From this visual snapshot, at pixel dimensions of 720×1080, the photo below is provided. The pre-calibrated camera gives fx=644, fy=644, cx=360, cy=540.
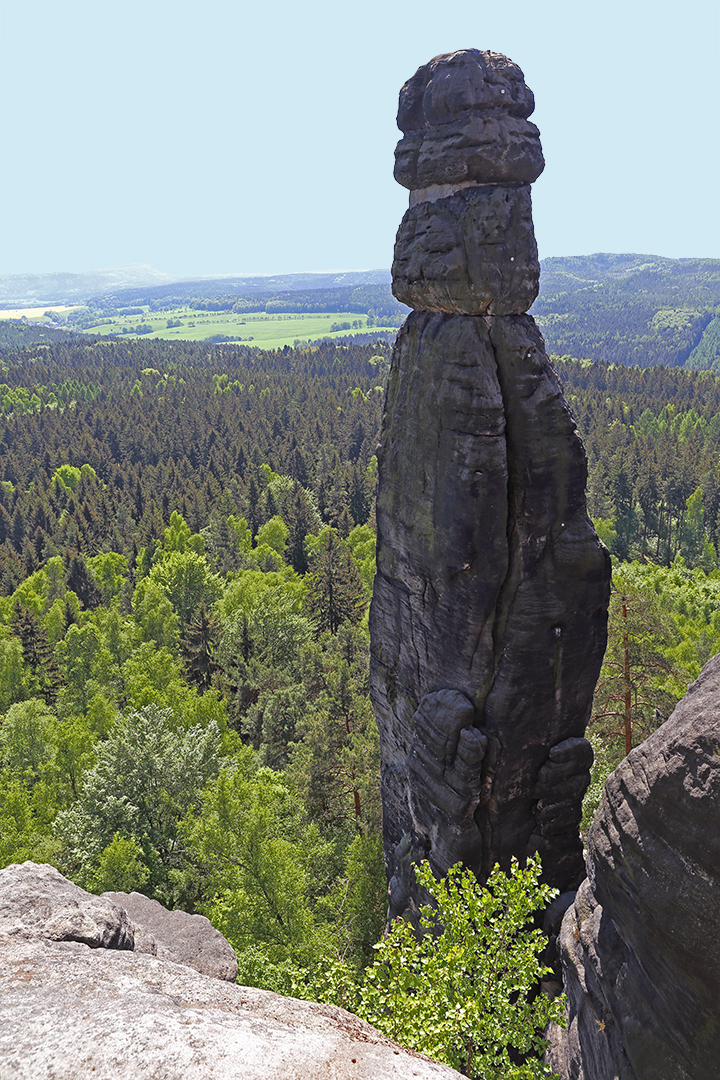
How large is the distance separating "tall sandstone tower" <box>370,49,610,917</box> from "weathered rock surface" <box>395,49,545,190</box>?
43 mm

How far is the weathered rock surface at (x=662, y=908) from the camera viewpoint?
9234 millimetres

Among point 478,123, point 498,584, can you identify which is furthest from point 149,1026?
point 478,123

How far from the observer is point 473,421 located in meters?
17.3

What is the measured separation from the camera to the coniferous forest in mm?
25656

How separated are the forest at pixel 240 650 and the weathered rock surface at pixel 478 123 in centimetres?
1570

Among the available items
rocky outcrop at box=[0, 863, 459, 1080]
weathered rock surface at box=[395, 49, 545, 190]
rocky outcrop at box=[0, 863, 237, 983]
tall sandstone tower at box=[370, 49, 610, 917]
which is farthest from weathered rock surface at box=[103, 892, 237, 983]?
weathered rock surface at box=[395, 49, 545, 190]

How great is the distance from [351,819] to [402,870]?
12273mm

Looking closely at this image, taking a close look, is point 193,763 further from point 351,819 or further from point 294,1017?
point 294,1017

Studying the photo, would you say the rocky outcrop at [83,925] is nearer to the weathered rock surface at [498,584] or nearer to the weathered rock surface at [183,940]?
the weathered rock surface at [183,940]

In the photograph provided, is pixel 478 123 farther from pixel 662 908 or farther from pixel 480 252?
pixel 662 908

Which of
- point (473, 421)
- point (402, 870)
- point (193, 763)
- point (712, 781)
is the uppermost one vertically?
point (473, 421)

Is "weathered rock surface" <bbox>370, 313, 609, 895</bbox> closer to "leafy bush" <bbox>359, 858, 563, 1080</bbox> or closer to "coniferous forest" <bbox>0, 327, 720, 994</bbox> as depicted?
"leafy bush" <bbox>359, 858, 563, 1080</bbox>

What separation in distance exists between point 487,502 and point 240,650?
39.7 m

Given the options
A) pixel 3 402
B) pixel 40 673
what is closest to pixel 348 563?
pixel 40 673
